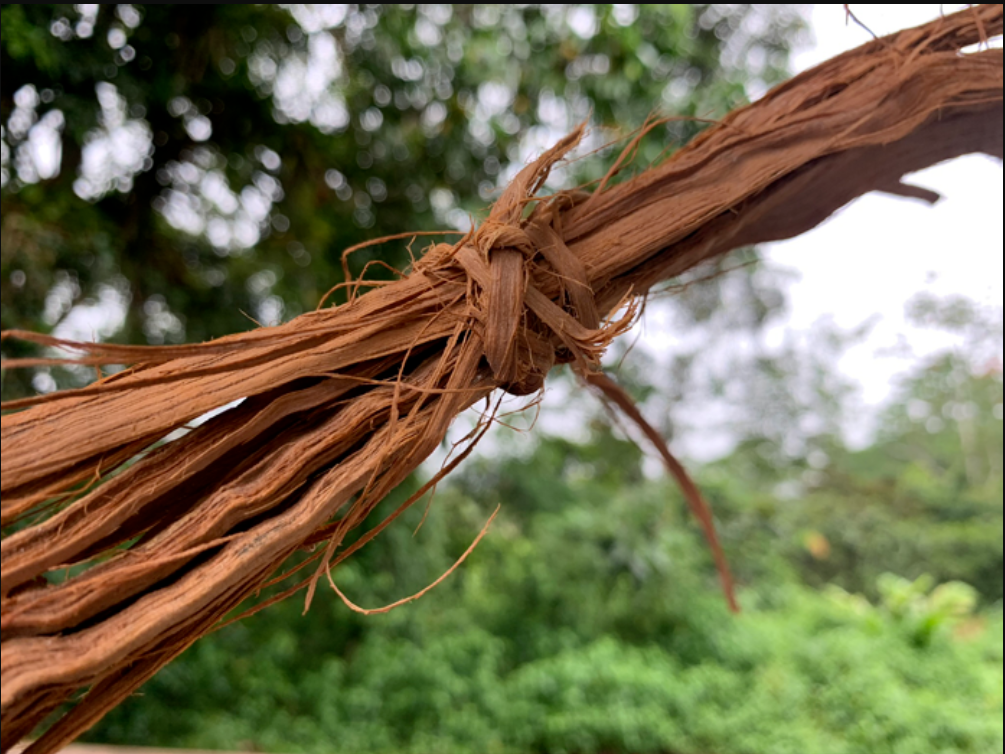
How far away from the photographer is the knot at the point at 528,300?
0.41m

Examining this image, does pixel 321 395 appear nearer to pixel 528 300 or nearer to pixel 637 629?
pixel 528 300

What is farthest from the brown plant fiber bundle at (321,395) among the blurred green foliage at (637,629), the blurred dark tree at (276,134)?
the blurred green foliage at (637,629)

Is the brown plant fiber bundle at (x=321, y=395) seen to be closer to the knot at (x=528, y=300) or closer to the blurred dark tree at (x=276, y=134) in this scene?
the knot at (x=528, y=300)

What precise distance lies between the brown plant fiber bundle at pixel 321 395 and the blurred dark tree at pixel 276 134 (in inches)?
45.1

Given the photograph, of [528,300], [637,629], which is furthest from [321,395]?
[637,629]

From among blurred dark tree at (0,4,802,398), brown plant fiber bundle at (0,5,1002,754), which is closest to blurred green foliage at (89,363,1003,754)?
blurred dark tree at (0,4,802,398)

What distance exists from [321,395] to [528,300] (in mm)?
116

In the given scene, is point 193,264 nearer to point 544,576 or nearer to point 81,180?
point 81,180

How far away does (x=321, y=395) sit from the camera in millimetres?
391

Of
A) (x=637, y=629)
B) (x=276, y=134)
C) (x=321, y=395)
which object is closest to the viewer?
(x=321, y=395)

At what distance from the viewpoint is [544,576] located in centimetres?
274

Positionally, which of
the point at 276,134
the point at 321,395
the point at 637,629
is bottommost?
the point at 321,395

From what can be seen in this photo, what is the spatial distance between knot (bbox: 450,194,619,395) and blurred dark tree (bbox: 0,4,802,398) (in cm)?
121

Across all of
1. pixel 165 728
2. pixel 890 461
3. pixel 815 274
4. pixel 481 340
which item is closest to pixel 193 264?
pixel 165 728
